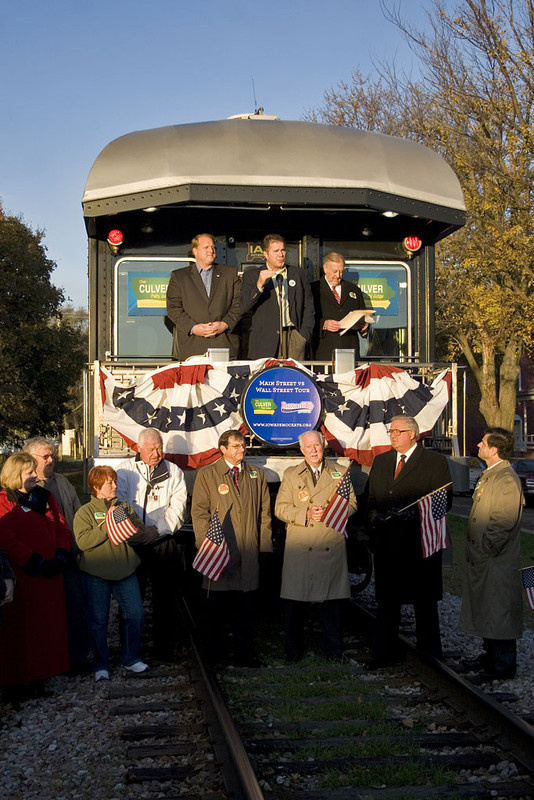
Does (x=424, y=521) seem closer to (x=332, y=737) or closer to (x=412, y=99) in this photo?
(x=332, y=737)

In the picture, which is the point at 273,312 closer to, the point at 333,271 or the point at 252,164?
the point at 333,271

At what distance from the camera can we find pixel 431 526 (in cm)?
696

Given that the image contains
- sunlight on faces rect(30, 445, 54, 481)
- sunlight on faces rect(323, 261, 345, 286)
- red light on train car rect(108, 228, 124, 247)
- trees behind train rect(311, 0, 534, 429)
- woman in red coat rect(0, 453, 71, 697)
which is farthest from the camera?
trees behind train rect(311, 0, 534, 429)

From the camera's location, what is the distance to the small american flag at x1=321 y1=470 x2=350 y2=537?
23.6 ft

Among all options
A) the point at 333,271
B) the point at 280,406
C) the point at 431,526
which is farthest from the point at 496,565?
the point at 333,271

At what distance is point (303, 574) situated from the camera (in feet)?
23.9

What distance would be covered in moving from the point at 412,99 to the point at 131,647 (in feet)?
89.0

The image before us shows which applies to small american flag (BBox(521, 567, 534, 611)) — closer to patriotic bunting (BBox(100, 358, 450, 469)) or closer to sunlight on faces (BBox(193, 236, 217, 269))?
patriotic bunting (BBox(100, 358, 450, 469))

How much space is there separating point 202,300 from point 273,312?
2.16ft

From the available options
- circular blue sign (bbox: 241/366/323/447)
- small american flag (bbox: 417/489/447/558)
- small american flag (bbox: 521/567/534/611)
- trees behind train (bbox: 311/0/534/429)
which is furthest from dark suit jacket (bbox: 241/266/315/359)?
trees behind train (bbox: 311/0/534/429)

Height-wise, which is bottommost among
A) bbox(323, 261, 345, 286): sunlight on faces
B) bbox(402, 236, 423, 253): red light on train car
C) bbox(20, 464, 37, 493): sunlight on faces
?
bbox(20, 464, 37, 493): sunlight on faces

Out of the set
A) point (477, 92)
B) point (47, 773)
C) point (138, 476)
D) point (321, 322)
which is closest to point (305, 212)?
point (321, 322)

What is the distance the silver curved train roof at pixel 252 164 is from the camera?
8.38m

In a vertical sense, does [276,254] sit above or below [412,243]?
below
